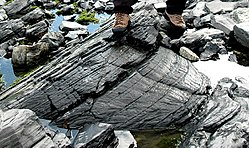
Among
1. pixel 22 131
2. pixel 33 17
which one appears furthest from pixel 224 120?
pixel 33 17

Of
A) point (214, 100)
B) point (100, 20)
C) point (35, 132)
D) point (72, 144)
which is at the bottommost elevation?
point (100, 20)

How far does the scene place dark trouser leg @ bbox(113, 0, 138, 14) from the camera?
7.97m

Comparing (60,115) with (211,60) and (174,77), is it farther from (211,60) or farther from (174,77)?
(211,60)

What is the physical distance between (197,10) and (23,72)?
587 cm

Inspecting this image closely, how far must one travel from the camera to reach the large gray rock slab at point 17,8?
14556 millimetres

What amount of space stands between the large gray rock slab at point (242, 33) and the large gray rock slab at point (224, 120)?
2576 millimetres

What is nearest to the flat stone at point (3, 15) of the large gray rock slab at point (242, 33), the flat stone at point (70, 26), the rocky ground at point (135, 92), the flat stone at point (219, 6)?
the flat stone at point (70, 26)

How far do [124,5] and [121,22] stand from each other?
35 centimetres

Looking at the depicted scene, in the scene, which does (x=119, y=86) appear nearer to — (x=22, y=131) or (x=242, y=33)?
(x=22, y=131)

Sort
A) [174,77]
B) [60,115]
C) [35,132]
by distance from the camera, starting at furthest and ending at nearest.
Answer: [174,77]
[60,115]
[35,132]

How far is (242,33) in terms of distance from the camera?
10258 millimetres

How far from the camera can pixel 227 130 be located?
→ 646cm

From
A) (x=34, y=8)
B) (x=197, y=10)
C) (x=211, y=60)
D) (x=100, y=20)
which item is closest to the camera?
(x=211, y=60)

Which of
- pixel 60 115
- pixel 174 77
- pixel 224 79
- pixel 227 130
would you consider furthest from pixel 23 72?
pixel 227 130
